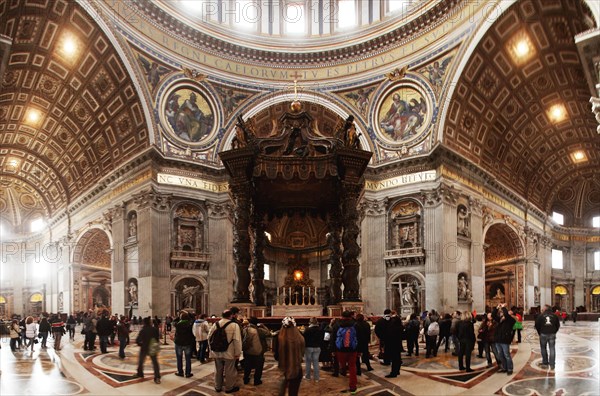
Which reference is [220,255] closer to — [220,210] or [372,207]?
[220,210]

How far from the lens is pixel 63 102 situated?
2442 centimetres

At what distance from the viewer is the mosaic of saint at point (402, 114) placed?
24.7 m

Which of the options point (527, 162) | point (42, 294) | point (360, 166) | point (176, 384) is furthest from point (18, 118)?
point (527, 162)

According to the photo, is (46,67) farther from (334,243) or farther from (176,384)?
(176,384)

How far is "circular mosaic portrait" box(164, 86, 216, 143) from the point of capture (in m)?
24.5

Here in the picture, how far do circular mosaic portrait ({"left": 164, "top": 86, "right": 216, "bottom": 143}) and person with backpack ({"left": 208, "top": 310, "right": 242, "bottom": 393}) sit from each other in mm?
18261

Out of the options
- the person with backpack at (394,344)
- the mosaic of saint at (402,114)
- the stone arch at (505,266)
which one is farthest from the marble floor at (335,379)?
the stone arch at (505,266)

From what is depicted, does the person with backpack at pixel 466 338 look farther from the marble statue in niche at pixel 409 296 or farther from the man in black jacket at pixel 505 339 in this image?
the marble statue in niche at pixel 409 296

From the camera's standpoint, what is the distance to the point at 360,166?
12.7 meters

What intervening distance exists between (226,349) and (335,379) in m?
2.26

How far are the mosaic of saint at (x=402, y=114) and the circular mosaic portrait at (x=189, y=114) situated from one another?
8846 millimetres

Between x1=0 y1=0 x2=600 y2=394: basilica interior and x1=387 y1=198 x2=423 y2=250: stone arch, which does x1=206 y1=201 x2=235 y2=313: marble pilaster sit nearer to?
x1=0 y1=0 x2=600 y2=394: basilica interior

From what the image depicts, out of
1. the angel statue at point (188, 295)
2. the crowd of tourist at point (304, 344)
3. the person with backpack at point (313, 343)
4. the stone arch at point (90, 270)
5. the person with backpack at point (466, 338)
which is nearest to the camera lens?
the crowd of tourist at point (304, 344)

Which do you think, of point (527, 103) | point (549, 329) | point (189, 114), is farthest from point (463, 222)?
point (549, 329)
